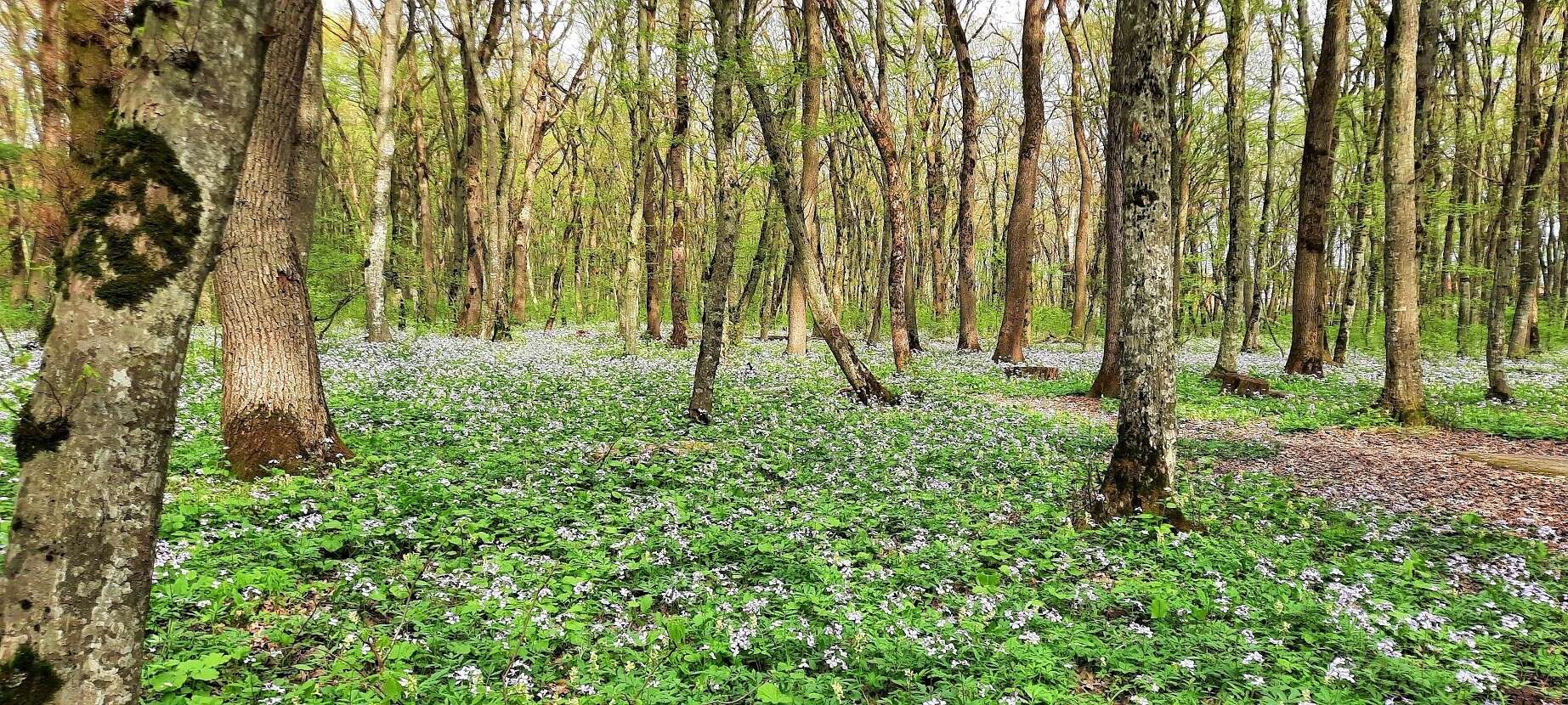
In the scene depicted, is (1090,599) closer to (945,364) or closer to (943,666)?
(943,666)

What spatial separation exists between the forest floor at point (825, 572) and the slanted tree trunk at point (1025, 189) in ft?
33.9

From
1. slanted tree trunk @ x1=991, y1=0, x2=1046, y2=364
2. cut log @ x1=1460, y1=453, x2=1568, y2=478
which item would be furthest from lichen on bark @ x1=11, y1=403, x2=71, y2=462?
slanted tree trunk @ x1=991, y1=0, x2=1046, y2=364

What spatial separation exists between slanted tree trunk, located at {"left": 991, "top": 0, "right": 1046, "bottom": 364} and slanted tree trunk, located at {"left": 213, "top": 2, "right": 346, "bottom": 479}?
17.5m

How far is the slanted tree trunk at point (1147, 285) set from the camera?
265 inches

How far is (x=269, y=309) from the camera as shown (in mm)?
7133

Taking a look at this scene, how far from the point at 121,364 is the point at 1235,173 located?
78.6ft

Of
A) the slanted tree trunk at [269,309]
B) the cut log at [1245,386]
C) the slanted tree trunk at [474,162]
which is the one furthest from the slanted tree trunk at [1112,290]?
the slanted tree trunk at [474,162]

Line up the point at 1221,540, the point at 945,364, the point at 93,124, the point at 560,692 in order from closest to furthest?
the point at 560,692
the point at 1221,540
the point at 93,124
the point at 945,364

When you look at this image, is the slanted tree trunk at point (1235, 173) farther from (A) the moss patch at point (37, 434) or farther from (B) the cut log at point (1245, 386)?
(A) the moss patch at point (37, 434)

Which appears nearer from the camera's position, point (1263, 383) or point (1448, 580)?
point (1448, 580)

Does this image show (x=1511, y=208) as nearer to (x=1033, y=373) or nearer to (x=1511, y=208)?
(x=1511, y=208)

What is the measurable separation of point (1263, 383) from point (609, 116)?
33.5 meters

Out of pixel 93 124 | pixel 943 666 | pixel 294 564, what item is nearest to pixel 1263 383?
pixel 943 666

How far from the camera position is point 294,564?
5.10 m
